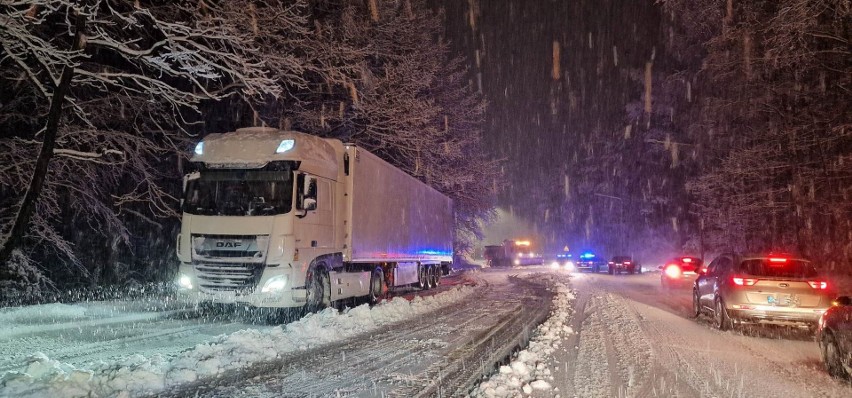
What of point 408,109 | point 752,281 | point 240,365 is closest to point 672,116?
point 408,109

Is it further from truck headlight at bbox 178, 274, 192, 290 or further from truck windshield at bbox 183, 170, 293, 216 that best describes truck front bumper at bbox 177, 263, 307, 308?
truck windshield at bbox 183, 170, 293, 216

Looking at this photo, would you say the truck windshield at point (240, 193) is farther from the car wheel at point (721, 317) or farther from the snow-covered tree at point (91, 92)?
the car wheel at point (721, 317)

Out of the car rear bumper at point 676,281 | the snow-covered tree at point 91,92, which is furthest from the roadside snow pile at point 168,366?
the car rear bumper at point 676,281

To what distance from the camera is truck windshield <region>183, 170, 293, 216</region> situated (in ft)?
37.3

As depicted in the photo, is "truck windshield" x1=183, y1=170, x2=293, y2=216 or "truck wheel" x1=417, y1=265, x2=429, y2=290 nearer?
"truck windshield" x1=183, y1=170, x2=293, y2=216

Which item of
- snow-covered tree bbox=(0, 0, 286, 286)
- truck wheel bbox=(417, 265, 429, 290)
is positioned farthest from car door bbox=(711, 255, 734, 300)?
truck wheel bbox=(417, 265, 429, 290)

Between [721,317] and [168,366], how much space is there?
32.6 feet

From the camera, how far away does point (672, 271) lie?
25.1 m

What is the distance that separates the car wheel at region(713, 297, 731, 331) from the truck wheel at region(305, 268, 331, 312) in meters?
7.99

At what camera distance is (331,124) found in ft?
71.2

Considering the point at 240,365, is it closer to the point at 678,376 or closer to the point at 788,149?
the point at 678,376

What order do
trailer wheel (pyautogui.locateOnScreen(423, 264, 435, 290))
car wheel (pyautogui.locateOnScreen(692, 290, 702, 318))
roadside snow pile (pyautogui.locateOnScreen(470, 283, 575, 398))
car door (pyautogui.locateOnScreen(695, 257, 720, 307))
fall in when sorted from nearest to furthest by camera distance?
roadside snow pile (pyautogui.locateOnScreen(470, 283, 575, 398))
car door (pyautogui.locateOnScreen(695, 257, 720, 307))
car wheel (pyautogui.locateOnScreen(692, 290, 702, 318))
trailer wheel (pyautogui.locateOnScreen(423, 264, 435, 290))

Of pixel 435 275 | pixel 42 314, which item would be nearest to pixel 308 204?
pixel 42 314

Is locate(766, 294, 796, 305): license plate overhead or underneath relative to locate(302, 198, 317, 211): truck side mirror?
underneath
